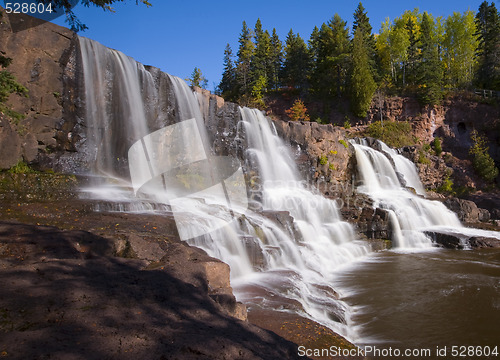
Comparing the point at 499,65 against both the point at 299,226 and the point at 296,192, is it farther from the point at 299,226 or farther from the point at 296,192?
the point at 299,226

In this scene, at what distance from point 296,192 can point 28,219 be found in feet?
43.3

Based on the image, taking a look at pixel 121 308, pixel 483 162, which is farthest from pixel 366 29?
pixel 121 308

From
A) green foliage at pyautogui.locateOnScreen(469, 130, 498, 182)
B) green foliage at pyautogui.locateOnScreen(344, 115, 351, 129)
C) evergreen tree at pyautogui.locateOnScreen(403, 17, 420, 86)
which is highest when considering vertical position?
evergreen tree at pyautogui.locateOnScreen(403, 17, 420, 86)

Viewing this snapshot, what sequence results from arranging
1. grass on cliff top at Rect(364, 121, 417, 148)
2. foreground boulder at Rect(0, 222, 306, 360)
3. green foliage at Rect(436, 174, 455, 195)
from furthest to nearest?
1. grass on cliff top at Rect(364, 121, 417, 148)
2. green foliage at Rect(436, 174, 455, 195)
3. foreground boulder at Rect(0, 222, 306, 360)

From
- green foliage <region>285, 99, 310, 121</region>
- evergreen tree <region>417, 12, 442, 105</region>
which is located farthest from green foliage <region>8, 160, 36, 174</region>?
evergreen tree <region>417, 12, 442, 105</region>

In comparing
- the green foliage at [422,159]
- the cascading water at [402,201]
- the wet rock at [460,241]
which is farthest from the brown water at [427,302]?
the green foliage at [422,159]

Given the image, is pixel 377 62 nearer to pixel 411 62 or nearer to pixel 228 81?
pixel 411 62

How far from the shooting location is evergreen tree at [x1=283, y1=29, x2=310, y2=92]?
4000 cm

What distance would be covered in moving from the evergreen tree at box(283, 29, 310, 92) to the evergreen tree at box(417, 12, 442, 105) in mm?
12748

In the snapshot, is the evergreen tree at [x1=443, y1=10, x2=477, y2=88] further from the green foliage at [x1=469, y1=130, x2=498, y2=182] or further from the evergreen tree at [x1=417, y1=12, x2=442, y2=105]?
the green foliage at [x1=469, y1=130, x2=498, y2=182]

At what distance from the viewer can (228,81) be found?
48531 mm

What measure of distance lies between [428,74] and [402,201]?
2267 centimetres

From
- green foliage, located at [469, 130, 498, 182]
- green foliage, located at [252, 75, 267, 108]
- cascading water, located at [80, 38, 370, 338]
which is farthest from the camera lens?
green foliage, located at [252, 75, 267, 108]

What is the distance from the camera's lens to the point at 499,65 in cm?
3412
